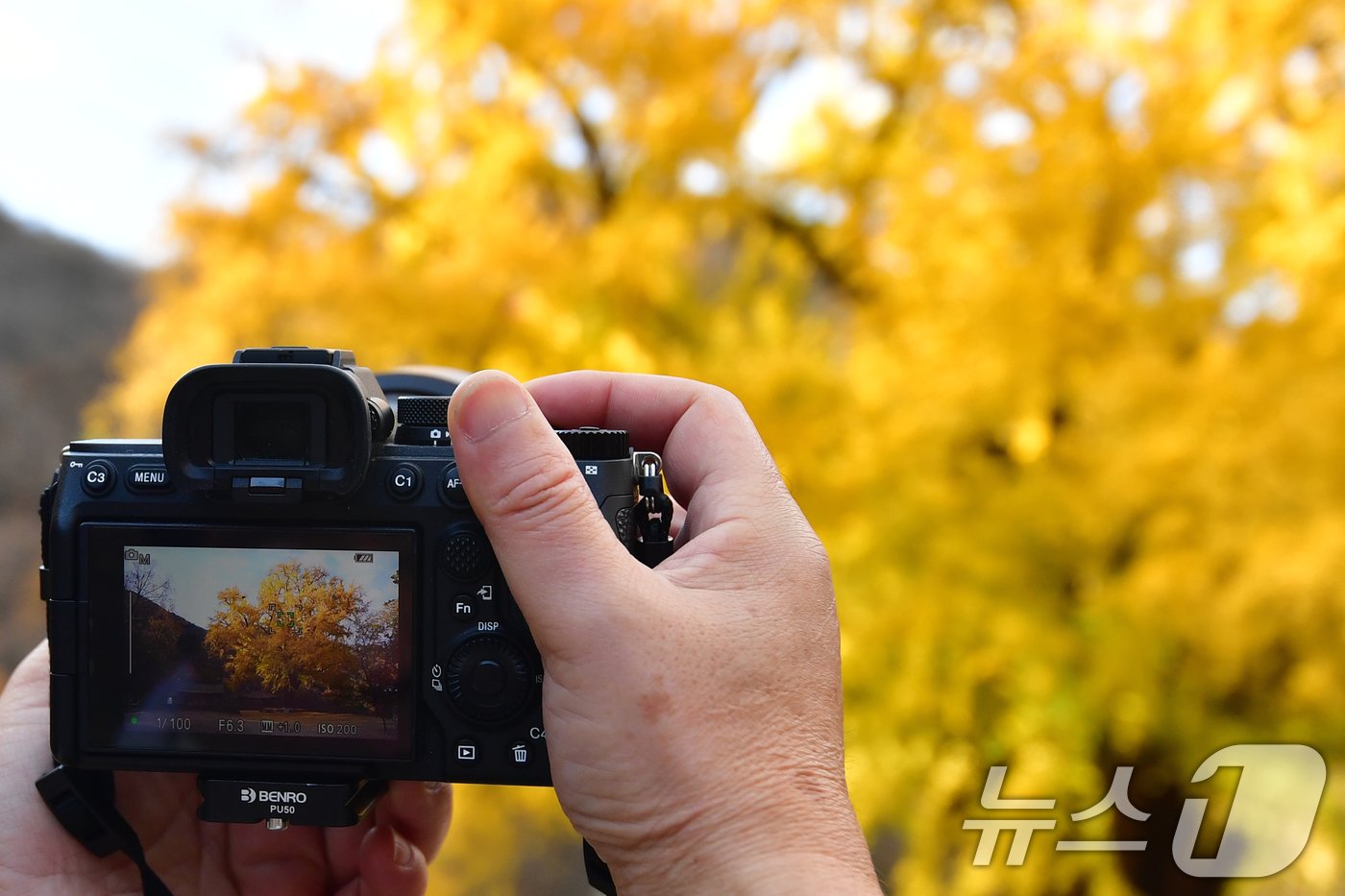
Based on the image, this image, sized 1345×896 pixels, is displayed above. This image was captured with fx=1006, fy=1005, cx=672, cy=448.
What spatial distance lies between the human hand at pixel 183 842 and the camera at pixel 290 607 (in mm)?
131

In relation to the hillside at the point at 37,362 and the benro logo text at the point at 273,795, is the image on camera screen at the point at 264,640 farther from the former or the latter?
the hillside at the point at 37,362

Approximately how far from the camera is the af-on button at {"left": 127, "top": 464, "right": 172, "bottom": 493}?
63 centimetres

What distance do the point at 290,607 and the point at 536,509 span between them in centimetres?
18

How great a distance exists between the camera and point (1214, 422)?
130cm

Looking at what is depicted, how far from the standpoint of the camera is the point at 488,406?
0.56 metres

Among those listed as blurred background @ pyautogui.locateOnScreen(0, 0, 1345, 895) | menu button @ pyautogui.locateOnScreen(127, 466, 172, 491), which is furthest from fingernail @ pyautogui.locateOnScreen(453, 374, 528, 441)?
blurred background @ pyautogui.locateOnScreen(0, 0, 1345, 895)

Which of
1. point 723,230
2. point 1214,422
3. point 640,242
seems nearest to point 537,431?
point 1214,422

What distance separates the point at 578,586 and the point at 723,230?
1631mm

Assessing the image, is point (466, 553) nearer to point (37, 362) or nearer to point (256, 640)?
point (256, 640)

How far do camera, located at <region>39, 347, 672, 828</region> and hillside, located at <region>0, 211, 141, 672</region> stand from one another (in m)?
2.07

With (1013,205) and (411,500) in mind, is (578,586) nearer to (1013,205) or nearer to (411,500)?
(411,500)

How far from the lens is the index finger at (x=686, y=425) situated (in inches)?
25.2

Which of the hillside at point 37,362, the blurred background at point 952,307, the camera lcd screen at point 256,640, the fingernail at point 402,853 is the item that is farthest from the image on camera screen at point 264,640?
the hillside at point 37,362

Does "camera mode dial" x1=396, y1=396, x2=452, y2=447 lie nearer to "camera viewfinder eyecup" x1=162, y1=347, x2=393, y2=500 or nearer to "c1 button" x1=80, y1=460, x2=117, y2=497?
"camera viewfinder eyecup" x1=162, y1=347, x2=393, y2=500
